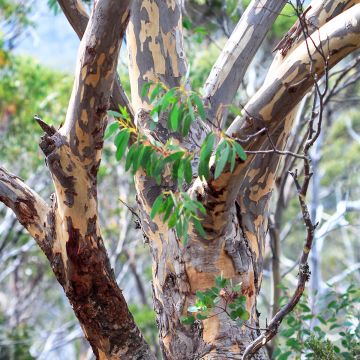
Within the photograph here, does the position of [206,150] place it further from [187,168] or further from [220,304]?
[220,304]

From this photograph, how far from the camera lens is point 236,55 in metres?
2.97

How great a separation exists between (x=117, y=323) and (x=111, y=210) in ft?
23.9

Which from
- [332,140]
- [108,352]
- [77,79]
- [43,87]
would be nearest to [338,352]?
[108,352]

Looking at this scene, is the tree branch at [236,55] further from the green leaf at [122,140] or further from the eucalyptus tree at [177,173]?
the green leaf at [122,140]

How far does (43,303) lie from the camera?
1372cm

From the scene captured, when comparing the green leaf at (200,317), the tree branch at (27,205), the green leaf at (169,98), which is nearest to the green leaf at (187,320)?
the green leaf at (200,317)

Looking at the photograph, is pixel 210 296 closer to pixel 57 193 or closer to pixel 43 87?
pixel 57 193

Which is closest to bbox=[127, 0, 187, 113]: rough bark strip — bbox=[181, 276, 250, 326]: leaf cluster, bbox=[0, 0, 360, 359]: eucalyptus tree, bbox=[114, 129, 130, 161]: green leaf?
bbox=[0, 0, 360, 359]: eucalyptus tree

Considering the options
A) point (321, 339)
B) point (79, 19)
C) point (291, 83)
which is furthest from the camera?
point (321, 339)

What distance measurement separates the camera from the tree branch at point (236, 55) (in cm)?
295

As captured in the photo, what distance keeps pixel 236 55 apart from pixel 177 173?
114 centimetres

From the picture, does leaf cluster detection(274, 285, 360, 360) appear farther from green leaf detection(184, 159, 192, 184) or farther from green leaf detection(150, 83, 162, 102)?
green leaf detection(150, 83, 162, 102)

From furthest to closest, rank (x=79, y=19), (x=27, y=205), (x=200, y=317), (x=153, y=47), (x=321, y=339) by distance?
1. (x=321, y=339)
2. (x=153, y=47)
3. (x=79, y=19)
4. (x=27, y=205)
5. (x=200, y=317)

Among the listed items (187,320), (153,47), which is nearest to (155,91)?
(187,320)
